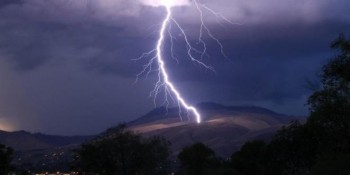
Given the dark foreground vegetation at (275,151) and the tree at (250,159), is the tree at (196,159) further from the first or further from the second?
the tree at (250,159)

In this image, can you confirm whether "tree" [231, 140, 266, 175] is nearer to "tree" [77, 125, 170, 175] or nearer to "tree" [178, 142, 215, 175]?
"tree" [178, 142, 215, 175]

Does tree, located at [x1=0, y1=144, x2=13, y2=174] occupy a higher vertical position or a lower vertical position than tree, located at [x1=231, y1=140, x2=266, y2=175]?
higher

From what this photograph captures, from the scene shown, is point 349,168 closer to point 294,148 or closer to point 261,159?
point 294,148

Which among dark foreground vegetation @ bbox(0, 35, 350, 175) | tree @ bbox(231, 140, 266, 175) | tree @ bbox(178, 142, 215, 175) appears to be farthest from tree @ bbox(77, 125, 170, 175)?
tree @ bbox(231, 140, 266, 175)

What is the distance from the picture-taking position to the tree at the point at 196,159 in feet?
182

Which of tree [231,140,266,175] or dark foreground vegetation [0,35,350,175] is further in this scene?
tree [231,140,266,175]

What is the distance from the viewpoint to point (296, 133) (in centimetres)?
4003

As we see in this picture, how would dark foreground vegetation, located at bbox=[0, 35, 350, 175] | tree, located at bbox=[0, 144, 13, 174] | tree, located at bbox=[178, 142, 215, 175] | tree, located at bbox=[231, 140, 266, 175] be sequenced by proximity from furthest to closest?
tree, located at bbox=[178, 142, 215, 175] < tree, located at bbox=[231, 140, 266, 175] < tree, located at bbox=[0, 144, 13, 174] < dark foreground vegetation, located at bbox=[0, 35, 350, 175]

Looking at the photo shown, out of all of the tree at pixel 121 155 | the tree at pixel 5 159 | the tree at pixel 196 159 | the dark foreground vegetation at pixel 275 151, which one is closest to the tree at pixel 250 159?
the dark foreground vegetation at pixel 275 151

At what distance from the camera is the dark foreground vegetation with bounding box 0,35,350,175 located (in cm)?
2548

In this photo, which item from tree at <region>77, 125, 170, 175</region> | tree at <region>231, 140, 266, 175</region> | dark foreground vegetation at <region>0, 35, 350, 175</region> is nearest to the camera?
dark foreground vegetation at <region>0, 35, 350, 175</region>

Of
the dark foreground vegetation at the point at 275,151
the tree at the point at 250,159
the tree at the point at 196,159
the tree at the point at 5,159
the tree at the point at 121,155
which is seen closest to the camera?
the dark foreground vegetation at the point at 275,151

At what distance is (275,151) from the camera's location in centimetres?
4259

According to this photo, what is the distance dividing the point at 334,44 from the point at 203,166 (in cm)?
3144
